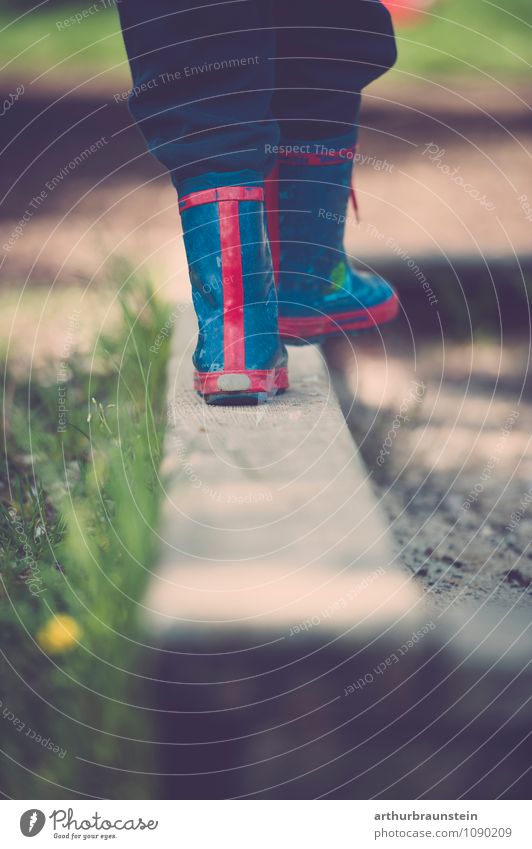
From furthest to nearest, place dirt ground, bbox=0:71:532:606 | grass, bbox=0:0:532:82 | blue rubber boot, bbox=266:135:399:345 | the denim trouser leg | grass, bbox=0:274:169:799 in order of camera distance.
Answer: grass, bbox=0:0:532:82 < blue rubber boot, bbox=266:135:399:345 < dirt ground, bbox=0:71:532:606 < the denim trouser leg < grass, bbox=0:274:169:799

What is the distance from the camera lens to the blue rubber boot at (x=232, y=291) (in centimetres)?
106

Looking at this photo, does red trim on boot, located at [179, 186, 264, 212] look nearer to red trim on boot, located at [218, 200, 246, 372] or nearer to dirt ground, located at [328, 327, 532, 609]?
red trim on boot, located at [218, 200, 246, 372]

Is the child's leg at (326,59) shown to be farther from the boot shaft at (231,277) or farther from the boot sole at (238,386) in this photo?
the boot sole at (238,386)

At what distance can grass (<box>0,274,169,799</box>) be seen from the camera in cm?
84

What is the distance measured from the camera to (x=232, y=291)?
1088 mm

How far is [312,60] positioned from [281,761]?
0.78 meters

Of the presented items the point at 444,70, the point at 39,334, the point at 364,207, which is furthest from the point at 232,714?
the point at 444,70

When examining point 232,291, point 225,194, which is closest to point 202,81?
point 225,194

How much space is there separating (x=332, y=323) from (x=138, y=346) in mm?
257

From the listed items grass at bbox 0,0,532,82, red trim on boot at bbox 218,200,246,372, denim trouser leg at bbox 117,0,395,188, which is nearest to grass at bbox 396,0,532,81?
grass at bbox 0,0,532,82

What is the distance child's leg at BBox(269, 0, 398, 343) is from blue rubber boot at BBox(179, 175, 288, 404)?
0.57 feet

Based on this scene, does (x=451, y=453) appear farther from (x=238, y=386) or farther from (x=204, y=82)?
(x=204, y=82)

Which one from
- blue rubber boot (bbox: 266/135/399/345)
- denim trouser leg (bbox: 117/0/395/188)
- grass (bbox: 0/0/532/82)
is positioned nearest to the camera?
denim trouser leg (bbox: 117/0/395/188)

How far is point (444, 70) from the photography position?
2336mm
